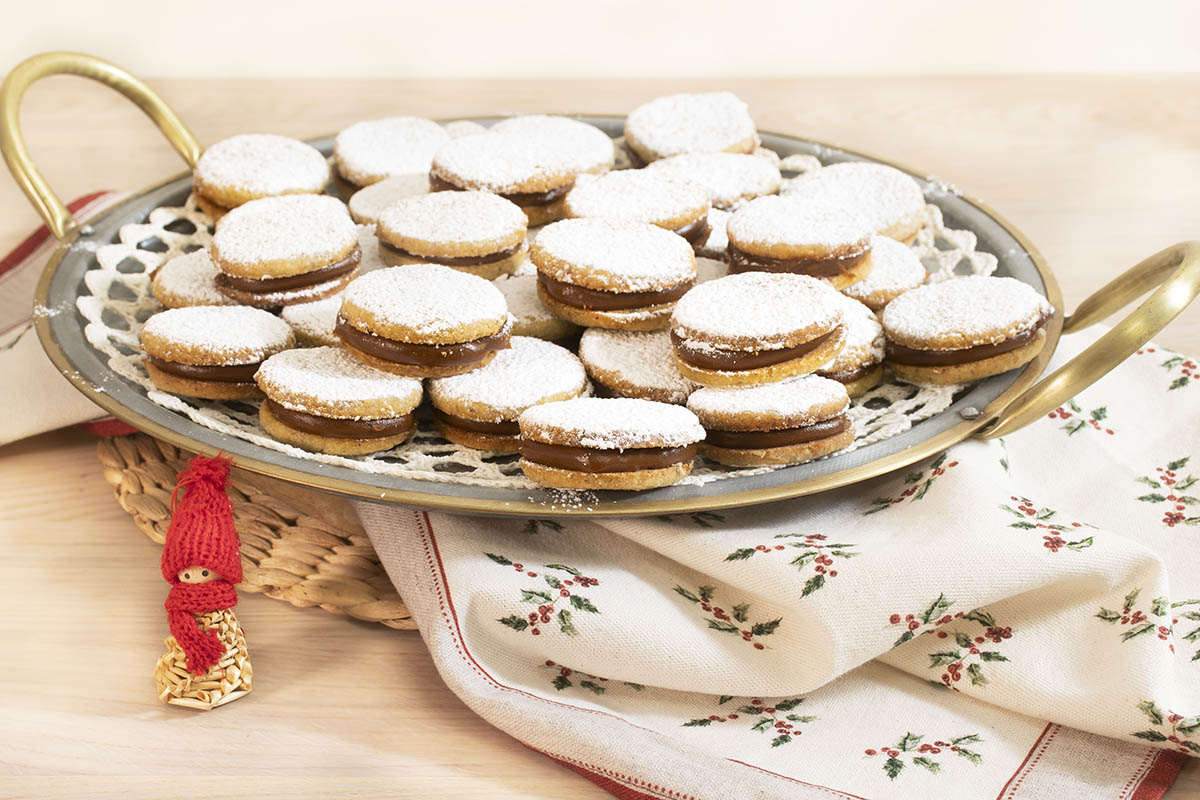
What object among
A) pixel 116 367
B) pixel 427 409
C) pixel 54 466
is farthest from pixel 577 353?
pixel 54 466

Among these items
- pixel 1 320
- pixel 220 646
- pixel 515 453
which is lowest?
pixel 1 320

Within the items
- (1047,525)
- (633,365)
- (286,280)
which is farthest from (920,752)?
(286,280)

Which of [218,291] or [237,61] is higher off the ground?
[218,291]

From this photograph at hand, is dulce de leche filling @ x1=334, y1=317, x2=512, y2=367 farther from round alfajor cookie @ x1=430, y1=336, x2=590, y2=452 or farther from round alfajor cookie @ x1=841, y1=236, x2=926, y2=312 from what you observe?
round alfajor cookie @ x1=841, y1=236, x2=926, y2=312

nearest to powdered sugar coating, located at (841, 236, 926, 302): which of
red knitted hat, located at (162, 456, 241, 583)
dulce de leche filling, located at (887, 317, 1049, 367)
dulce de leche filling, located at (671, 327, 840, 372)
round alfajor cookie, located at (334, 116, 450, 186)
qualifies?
dulce de leche filling, located at (887, 317, 1049, 367)

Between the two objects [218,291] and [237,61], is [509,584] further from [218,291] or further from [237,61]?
[237,61]

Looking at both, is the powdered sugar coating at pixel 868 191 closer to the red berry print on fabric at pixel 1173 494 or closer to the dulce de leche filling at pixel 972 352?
the dulce de leche filling at pixel 972 352

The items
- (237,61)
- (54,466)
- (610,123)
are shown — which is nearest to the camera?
(54,466)
